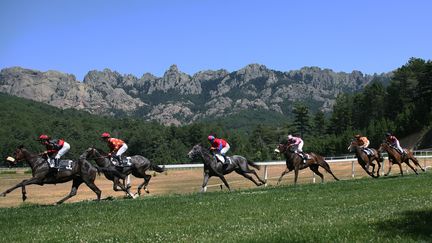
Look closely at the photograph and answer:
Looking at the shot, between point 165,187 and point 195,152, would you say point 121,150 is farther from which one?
point 165,187

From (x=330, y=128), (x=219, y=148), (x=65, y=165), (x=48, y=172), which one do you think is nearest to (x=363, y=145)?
(x=219, y=148)

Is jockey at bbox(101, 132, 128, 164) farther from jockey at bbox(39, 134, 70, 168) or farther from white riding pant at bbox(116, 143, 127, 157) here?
jockey at bbox(39, 134, 70, 168)

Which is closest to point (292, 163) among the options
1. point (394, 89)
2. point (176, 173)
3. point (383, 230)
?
point (383, 230)

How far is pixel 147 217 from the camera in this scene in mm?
12828

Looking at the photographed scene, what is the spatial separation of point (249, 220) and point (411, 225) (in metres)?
3.51

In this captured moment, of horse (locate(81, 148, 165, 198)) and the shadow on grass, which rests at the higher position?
the shadow on grass

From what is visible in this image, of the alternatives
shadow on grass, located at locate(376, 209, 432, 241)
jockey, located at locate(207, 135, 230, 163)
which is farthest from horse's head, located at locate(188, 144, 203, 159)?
shadow on grass, located at locate(376, 209, 432, 241)

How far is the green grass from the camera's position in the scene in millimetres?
9016

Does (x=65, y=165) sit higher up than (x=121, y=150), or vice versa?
(x=121, y=150)

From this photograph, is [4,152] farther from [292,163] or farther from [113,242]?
[113,242]

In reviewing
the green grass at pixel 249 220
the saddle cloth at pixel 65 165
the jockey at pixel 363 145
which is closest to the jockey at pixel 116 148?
the saddle cloth at pixel 65 165

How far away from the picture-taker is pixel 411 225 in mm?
9180

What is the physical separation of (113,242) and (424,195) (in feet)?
30.1

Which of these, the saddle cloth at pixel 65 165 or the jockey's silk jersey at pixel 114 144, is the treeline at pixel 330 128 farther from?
the saddle cloth at pixel 65 165
